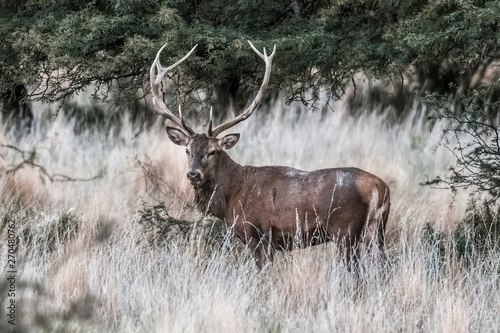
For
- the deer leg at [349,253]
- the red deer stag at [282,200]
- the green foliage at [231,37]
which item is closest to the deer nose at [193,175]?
the red deer stag at [282,200]

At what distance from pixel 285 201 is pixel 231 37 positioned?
11.6 feet

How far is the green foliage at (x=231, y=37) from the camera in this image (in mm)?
9758

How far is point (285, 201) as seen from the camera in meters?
7.32

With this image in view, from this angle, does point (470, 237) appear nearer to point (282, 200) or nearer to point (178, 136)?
point (282, 200)

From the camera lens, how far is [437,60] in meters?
11.4

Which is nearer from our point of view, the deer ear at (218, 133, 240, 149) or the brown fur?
the brown fur

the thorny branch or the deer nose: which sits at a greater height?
the deer nose

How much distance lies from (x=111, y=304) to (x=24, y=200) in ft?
11.6

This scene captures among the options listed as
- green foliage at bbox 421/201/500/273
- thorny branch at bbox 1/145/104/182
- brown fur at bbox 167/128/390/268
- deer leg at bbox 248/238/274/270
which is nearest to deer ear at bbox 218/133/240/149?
brown fur at bbox 167/128/390/268

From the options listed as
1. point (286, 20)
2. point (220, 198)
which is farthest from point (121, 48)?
point (220, 198)

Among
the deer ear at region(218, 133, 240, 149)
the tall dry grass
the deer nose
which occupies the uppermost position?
the deer ear at region(218, 133, 240, 149)

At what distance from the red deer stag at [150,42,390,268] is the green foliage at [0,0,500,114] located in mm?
1920

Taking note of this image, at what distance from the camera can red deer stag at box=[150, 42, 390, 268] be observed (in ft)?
22.9

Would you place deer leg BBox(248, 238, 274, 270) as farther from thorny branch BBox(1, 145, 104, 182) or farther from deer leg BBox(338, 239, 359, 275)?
thorny branch BBox(1, 145, 104, 182)
